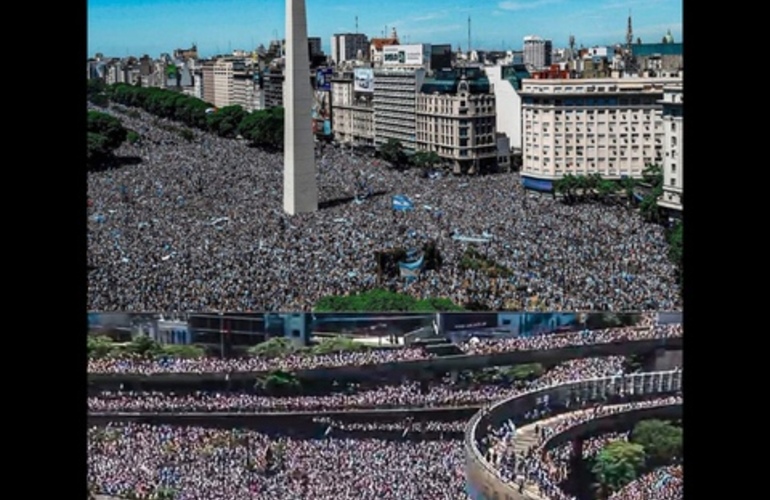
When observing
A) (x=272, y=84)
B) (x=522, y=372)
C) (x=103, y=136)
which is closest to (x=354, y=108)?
(x=272, y=84)

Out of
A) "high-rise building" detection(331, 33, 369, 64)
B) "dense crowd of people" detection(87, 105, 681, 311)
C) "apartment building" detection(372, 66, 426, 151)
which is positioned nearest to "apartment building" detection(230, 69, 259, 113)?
"high-rise building" detection(331, 33, 369, 64)

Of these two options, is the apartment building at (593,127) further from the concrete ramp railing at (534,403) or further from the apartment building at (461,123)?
the concrete ramp railing at (534,403)

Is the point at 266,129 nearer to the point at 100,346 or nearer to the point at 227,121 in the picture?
the point at 227,121

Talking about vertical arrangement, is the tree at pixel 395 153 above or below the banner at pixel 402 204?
above

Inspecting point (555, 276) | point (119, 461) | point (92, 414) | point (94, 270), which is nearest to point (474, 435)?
point (119, 461)

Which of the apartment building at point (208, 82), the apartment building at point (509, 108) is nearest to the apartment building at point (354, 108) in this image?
the apartment building at point (509, 108)

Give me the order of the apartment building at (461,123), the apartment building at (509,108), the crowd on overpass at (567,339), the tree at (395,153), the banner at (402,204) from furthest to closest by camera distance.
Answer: the tree at (395,153), the apartment building at (509,108), the apartment building at (461,123), the banner at (402,204), the crowd on overpass at (567,339)
